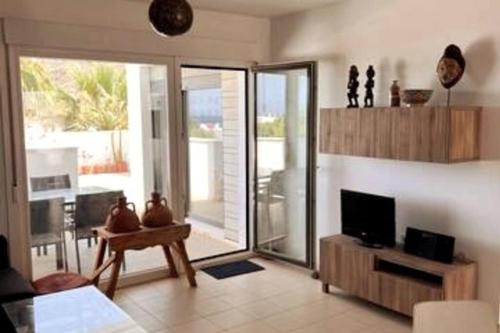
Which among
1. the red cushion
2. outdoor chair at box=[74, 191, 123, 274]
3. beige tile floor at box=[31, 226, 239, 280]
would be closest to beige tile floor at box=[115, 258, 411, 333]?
beige tile floor at box=[31, 226, 239, 280]

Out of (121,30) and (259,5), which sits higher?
(259,5)

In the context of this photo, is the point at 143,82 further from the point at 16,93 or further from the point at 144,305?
the point at 144,305

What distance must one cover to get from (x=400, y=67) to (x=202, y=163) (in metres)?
3.22

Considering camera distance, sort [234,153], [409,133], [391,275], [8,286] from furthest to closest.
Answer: [234,153] < [391,275] < [409,133] < [8,286]


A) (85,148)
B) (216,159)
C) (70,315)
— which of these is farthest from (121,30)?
(70,315)

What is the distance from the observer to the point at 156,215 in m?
4.44

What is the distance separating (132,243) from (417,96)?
2635 mm

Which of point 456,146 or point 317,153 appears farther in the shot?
point 317,153

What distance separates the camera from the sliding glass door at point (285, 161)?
16.3 ft

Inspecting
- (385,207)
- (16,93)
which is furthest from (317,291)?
(16,93)

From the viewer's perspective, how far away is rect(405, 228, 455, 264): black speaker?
3625 mm

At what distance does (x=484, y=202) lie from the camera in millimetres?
3596

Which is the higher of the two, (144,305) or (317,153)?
(317,153)

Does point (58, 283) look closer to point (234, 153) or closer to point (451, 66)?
point (234, 153)
